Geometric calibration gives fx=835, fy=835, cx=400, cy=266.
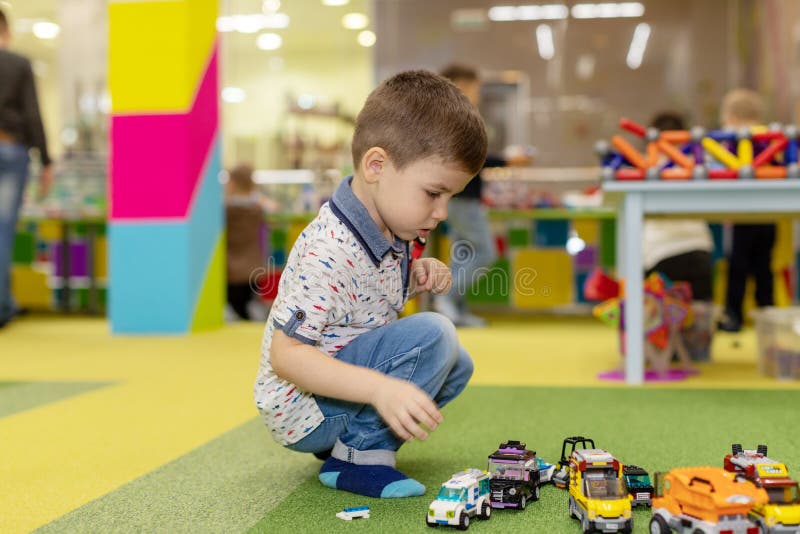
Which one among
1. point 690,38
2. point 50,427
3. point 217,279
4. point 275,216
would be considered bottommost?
point 50,427

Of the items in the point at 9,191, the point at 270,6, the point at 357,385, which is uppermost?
the point at 270,6

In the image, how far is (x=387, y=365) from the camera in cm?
140

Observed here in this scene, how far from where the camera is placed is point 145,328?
4297 millimetres

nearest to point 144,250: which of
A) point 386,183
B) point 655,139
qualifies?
point 655,139

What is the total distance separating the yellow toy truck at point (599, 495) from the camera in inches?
44.3

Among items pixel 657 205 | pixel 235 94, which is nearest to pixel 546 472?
pixel 657 205

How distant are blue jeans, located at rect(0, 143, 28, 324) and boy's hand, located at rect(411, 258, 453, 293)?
3.53 metres

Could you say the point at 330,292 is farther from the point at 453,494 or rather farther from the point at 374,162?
the point at 453,494

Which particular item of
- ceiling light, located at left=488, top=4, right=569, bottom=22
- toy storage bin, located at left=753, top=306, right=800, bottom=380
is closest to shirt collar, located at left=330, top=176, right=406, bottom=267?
toy storage bin, located at left=753, top=306, right=800, bottom=380

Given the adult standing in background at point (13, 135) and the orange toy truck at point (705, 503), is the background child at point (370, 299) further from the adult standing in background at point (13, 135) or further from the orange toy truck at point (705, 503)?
the adult standing in background at point (13, 135)

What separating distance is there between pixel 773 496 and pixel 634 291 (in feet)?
5.25

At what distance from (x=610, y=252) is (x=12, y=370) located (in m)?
3.72

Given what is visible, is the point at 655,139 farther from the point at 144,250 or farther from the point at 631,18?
the point at 631,18

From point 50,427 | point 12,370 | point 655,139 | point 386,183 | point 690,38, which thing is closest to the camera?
point 386,183
